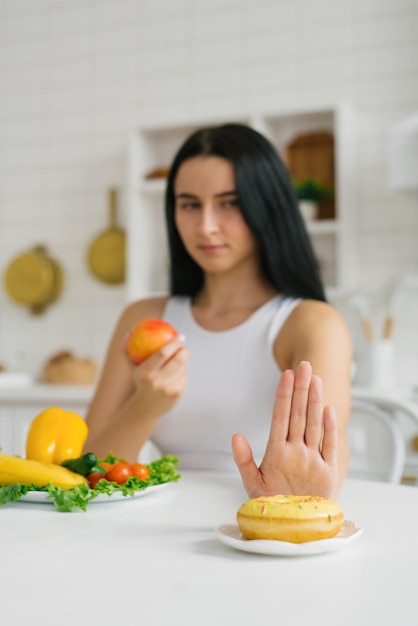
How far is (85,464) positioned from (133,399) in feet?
1.34

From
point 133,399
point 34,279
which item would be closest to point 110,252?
point 34,279

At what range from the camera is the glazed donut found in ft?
2.61

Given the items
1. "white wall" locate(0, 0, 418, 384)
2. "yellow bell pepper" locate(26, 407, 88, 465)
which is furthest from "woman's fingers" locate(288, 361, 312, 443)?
"white wall" locate(0, 0, 418, 384)

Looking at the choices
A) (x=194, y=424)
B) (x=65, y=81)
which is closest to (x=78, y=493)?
(x=194, y=424)

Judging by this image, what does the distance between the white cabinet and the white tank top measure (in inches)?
62.8

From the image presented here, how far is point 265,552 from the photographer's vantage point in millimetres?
779

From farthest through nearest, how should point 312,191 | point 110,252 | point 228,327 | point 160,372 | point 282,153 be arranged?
point 110,252, point 282,153, point 312,191, point 228,327, point 160,372

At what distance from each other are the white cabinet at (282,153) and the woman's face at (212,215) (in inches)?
64.1

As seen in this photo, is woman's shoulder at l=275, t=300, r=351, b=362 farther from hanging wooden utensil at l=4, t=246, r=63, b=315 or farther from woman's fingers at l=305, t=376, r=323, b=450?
hanging wooden utensil at l=4, t=246, r=63, b=315

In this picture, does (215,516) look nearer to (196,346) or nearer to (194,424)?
(194,424)

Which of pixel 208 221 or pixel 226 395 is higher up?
pixel 208 221

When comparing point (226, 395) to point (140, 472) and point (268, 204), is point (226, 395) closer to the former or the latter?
point (268, 204)

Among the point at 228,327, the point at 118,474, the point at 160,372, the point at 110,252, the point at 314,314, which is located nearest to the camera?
the point at 118,474

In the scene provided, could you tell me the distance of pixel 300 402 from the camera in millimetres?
996
